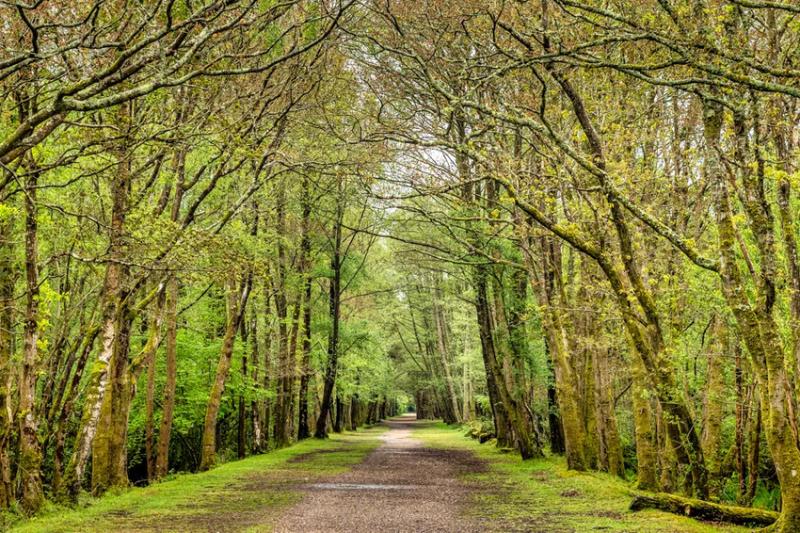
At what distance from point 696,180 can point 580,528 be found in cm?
851

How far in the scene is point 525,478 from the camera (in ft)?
50.2

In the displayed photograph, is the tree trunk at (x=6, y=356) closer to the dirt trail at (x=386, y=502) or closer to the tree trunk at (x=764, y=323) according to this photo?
the dirt trail at (x=386, y=502)

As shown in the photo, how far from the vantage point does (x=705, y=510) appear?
9.10 m

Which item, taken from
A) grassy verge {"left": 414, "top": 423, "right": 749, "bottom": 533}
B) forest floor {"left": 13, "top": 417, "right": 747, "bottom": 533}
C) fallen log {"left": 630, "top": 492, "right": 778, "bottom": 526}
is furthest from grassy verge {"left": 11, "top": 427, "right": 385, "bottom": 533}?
fallen log {"left": 630, "top": 492, "right": 778, "bottom": 526}

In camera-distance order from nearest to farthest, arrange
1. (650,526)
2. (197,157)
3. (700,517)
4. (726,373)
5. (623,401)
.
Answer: (650,526) → (700,517) → (726,373) → (197,157) → (623,401)

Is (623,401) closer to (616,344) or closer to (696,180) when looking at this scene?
(616,344)

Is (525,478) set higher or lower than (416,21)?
lower

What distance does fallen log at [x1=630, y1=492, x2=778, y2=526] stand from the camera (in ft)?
27.6

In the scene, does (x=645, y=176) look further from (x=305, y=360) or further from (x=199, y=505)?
(x=305, y=360)

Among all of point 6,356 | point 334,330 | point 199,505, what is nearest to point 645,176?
point 199,505

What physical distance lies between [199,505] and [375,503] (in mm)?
3241

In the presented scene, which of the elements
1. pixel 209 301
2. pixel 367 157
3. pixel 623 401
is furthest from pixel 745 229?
pixel 209 301

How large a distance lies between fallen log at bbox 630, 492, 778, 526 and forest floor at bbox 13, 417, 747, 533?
26 cm

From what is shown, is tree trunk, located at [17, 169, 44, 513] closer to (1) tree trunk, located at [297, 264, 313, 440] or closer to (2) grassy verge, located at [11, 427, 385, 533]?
(2) grassy verge, located at [11, 427, 385, 533]
